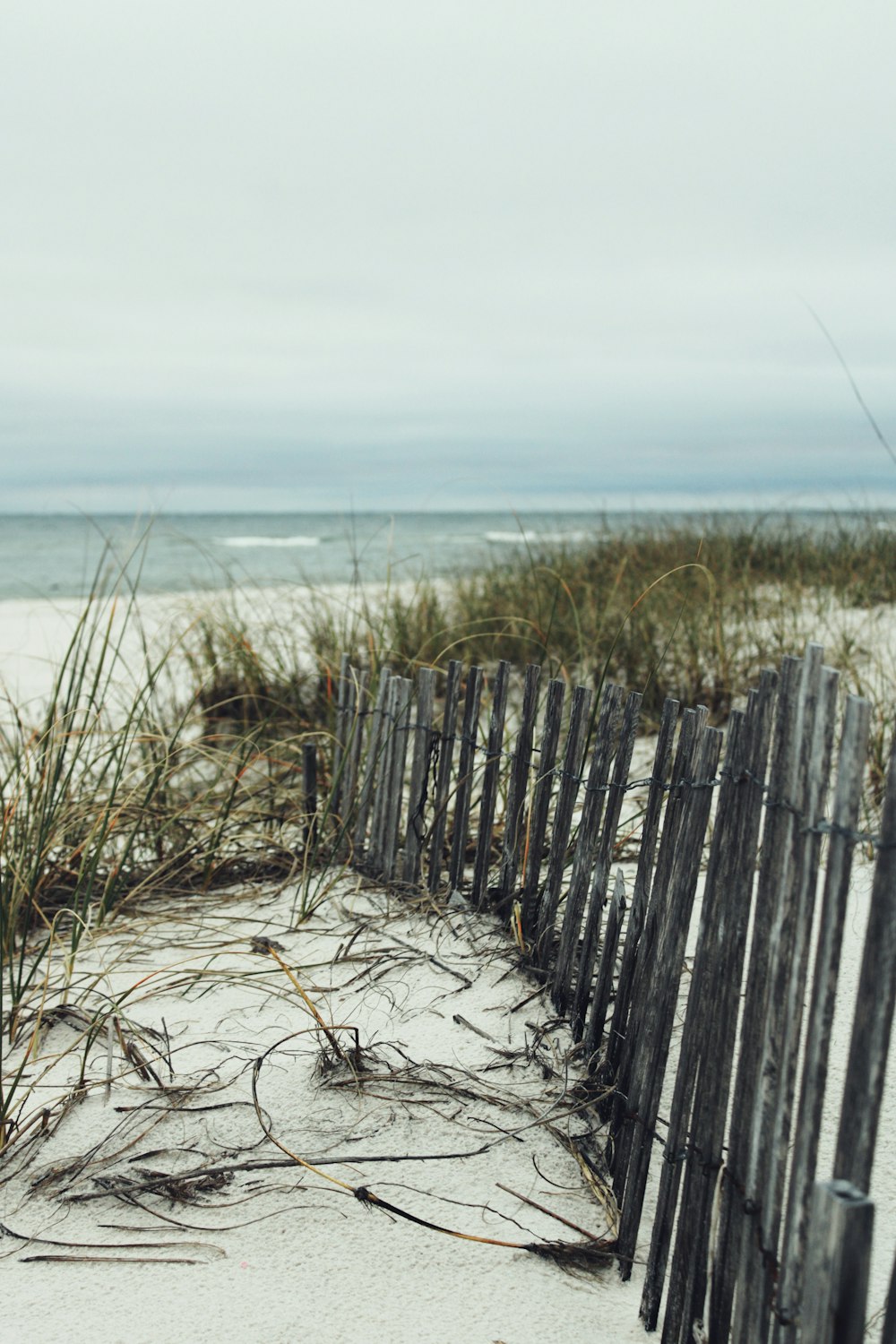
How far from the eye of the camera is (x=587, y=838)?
1.90 meters

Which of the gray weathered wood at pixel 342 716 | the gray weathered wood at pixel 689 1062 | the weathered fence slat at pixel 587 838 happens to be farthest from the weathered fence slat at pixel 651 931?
the gray weathered wood at pixel 342 716

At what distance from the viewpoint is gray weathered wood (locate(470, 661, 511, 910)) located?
2328 millimetres

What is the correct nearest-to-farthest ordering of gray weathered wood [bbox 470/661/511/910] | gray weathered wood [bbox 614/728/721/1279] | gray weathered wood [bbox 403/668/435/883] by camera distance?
gray weathered wood [bbox 614/728/721/1279] → gray weathered wood [bbox 470/661/511/910] → gray weathered wood [bbox 403/668/435/883]

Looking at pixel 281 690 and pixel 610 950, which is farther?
pixel 281 690

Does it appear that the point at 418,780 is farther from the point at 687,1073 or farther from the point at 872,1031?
the point at 872,1031

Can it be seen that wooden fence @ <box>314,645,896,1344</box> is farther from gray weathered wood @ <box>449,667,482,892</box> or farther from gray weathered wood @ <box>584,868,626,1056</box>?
gray weathered wood @ <box>449,667,482,892</box>

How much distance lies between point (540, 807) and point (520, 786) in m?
0.14

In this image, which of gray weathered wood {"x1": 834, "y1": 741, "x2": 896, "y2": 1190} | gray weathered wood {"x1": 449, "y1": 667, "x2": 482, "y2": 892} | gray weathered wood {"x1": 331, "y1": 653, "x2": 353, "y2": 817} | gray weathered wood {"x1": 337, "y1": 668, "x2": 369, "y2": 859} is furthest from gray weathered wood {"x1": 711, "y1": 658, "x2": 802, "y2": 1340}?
gray weathered wood {"x1": 331, "y1": 653, "x2": 353, "y2": 817}

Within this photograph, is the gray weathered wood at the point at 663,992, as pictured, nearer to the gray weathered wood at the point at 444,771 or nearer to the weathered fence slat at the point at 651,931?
the weathered fence slat at the point at 651,931

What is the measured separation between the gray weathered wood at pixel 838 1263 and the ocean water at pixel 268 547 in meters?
1.81

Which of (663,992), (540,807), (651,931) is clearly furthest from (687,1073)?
(540,807)

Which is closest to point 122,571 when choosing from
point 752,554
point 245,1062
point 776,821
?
point 245,1062

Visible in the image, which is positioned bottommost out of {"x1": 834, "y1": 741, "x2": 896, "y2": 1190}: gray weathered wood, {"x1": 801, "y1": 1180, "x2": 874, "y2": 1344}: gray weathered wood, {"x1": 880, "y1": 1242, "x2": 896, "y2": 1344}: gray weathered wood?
{"x1": 880, "y1": 1242, "x2": 896, "y2": 1344}: gray weathered wood

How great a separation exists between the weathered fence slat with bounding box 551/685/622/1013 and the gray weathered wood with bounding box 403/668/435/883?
72 centimetres
